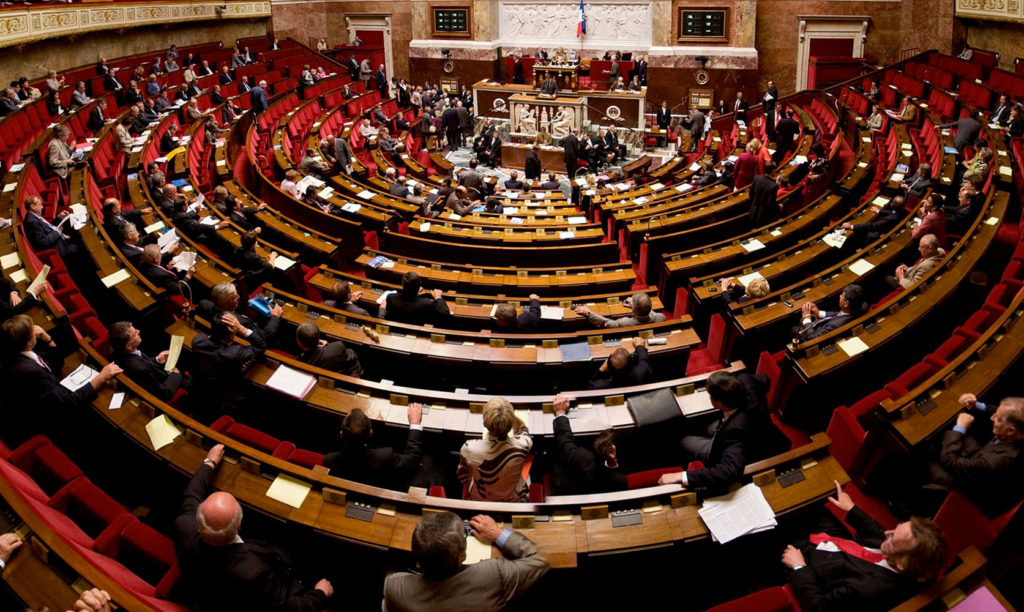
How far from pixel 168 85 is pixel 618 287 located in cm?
1345

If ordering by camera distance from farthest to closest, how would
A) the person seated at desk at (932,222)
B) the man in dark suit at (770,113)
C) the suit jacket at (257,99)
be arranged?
the suit jacket at (257,99), the man in dark suit at (770,113), the person seated at desk at (932,222)

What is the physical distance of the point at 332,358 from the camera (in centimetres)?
459

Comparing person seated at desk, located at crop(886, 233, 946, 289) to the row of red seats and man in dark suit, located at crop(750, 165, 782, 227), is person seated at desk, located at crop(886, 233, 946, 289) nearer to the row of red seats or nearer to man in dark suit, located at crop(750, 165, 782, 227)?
man in dark suit, located at crop(750, 165, 782, 227)

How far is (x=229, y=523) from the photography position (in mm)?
2650

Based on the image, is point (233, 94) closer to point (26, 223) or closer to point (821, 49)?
point (26, 223)

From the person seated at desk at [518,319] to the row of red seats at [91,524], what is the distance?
Answer: 2946mm

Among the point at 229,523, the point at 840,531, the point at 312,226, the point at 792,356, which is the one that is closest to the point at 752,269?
the point at 792,356

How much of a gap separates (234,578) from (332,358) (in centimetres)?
213

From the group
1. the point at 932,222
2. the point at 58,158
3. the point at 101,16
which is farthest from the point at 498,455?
the point at 101,16

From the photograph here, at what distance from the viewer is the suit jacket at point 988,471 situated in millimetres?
3064

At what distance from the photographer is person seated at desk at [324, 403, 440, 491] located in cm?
352

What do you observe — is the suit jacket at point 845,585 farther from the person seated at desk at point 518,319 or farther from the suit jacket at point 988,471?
the person seated at desk at point 518,319

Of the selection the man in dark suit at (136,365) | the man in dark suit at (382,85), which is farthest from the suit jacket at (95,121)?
the man in dark suit at (382,85)

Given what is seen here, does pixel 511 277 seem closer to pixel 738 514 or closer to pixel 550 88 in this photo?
pixel 738 514
